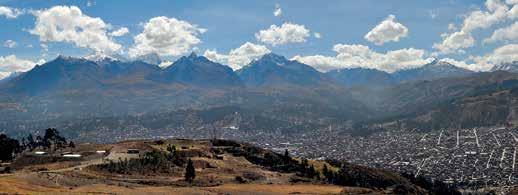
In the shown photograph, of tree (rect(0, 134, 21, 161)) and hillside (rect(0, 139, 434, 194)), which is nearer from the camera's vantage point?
hillside (rect(0, 139, 434, 194))

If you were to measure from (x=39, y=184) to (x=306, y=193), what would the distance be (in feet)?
189

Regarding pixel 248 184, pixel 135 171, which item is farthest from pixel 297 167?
pixel 135 171

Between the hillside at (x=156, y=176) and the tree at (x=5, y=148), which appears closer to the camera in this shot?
the hillside at (x=156, y=176)

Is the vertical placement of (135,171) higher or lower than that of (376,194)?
higher

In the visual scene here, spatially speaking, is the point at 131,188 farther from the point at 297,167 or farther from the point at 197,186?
the point at 297,167

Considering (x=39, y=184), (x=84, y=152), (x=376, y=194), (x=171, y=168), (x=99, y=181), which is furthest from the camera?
(x=84, y=152)

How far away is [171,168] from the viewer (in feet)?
509

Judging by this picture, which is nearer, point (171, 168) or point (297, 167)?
point (171, 168)

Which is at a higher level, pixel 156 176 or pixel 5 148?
pixel 5 148

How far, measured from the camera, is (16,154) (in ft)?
649

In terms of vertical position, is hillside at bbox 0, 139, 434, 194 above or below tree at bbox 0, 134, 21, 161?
below

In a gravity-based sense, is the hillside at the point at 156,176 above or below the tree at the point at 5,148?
below

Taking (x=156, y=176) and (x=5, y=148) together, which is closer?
(x=156, y=176)

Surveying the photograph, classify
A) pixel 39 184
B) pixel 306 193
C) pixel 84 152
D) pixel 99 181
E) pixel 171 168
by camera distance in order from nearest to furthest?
pixel 39 184 → pixel 99 181 → pixel 306 193 → pixel 171 168 → pixel 84 152
